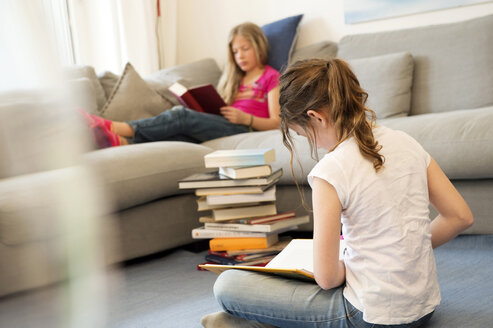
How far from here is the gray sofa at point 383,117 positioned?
1599mm

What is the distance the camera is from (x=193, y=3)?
11.2ft

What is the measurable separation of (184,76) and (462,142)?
5.59ft

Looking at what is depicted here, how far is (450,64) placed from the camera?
223cm

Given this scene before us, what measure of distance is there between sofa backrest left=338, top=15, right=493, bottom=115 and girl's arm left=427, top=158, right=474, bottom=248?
130 cm

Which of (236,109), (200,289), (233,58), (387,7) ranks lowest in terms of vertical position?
(200,289)

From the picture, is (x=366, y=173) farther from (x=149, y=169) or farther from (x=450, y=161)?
(x=149, y=169)

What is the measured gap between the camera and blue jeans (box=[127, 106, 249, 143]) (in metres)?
2.26

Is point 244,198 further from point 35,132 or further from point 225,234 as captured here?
point 35,132

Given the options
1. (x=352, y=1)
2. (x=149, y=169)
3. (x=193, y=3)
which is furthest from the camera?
(x=193, y=3)

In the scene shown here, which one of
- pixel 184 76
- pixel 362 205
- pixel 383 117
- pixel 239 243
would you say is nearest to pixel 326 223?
pixel 362 205

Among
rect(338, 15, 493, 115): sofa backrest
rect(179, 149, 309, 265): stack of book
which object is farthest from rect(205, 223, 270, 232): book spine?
rect(338, 15, 493, 115): sofa backrest

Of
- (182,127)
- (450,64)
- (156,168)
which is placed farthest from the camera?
(182,127)

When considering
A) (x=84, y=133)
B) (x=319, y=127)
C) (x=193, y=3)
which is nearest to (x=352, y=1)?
(x=193, y=3)

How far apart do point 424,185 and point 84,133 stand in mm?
735
